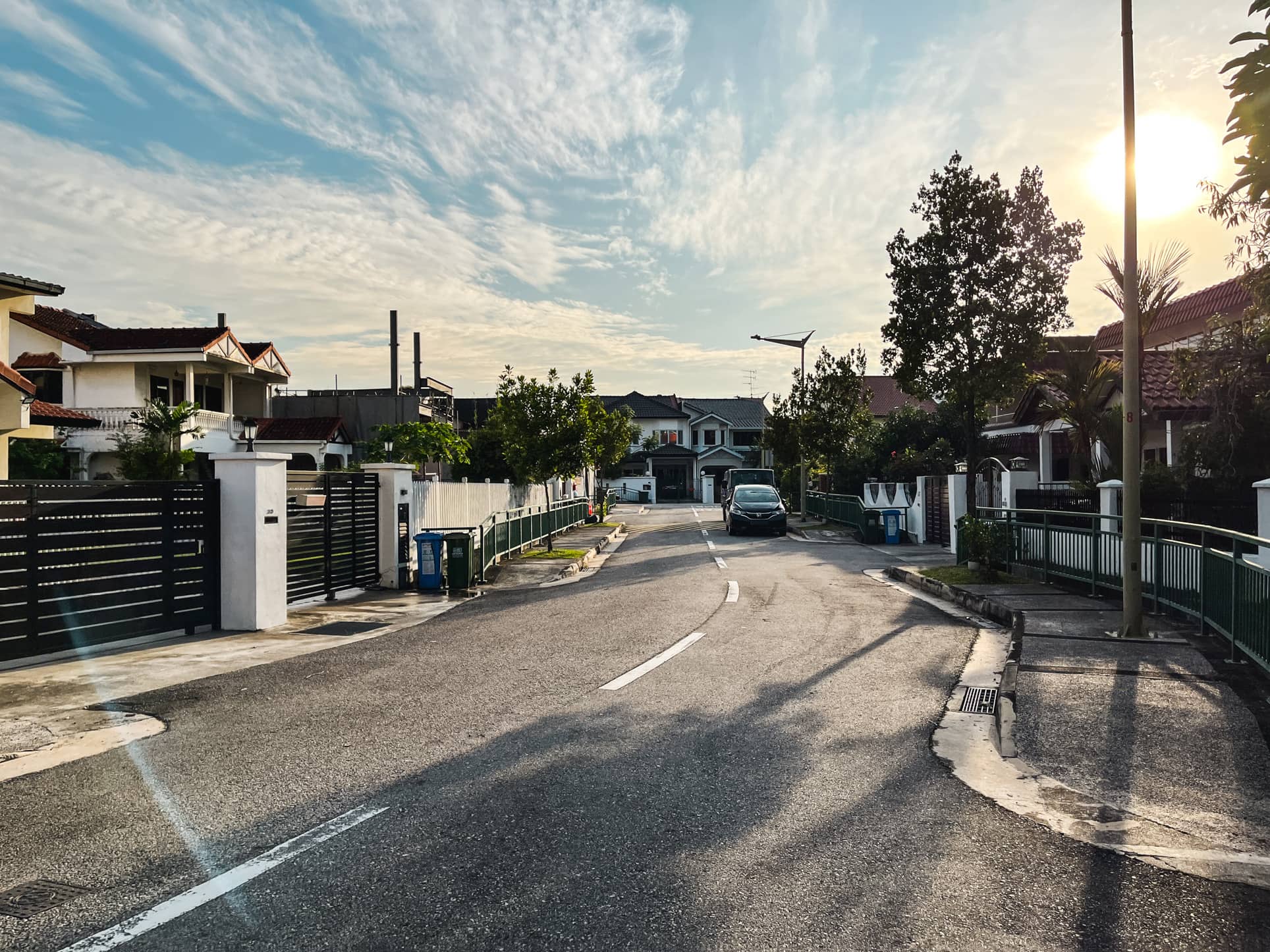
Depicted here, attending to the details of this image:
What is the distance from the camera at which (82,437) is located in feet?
120

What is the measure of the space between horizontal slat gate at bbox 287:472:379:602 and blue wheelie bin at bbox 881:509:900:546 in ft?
61.0

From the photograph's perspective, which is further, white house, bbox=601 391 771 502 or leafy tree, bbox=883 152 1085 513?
white house, bbox=601 391 771 502

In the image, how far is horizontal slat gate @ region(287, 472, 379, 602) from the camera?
45.0 feet

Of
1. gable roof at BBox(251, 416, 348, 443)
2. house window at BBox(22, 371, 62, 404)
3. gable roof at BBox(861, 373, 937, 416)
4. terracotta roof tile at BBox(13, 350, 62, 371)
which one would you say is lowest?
gable roof at BBox(251, 416, 348, 443)

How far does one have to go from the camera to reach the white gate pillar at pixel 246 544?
11695 mm

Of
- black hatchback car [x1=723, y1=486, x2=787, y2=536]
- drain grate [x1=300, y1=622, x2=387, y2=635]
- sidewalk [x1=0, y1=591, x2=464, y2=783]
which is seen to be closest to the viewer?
sidewalk [x1=0, y1=591, x2=464, y2=783]

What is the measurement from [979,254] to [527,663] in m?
19.7

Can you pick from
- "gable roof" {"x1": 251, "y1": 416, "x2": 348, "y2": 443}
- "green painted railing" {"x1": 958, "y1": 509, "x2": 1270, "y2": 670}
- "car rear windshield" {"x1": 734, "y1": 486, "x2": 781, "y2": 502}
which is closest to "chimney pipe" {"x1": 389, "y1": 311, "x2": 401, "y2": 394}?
"gable roof" {"x1": 251, "y1": 416, "x2": 348, "y2": 443}

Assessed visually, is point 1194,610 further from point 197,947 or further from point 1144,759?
point 197,947

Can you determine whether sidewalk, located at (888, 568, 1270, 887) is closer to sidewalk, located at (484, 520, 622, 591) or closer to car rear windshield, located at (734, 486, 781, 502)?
sidewalk, located at (484, 520, 622, 591)

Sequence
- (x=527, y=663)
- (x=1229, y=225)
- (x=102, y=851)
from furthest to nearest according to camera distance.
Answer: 1. (x=1229, y=225)
2. (x=527, y=663)
3. (x=102, y=851)

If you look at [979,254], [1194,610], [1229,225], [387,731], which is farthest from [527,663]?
[979,254]

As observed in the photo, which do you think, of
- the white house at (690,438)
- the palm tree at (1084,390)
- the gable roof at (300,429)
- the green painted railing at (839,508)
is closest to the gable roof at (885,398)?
the white house at (690,438)

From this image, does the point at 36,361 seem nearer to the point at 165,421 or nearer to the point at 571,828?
the point at 165,421
